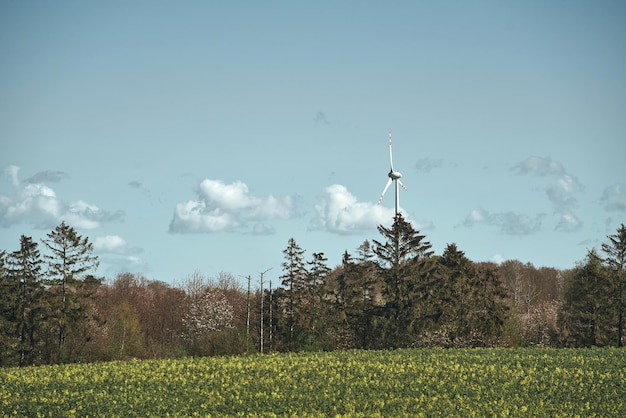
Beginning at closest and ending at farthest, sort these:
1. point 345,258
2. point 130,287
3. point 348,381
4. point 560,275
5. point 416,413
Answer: point 416,413, point 348,381, point 345,258, point 130,287, point 560,275

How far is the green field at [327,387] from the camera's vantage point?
1056 inches

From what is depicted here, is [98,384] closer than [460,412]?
No

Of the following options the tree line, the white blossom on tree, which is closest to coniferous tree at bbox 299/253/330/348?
the tree line

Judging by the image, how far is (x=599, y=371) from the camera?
35875 mm

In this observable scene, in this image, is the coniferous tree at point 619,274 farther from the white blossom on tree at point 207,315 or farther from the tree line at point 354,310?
the white blossom on tree at point 207,315

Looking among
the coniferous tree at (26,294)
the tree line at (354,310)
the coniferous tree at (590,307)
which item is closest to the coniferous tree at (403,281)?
the tree line at (354,310)

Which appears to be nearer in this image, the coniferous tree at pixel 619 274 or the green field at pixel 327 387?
the green field at pixel 327 387

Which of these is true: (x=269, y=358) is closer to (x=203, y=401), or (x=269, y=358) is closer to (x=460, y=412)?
(x=203, y=401)

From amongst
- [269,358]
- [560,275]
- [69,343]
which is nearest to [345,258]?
[69,343]

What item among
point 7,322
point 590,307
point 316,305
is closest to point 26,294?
point 7,322

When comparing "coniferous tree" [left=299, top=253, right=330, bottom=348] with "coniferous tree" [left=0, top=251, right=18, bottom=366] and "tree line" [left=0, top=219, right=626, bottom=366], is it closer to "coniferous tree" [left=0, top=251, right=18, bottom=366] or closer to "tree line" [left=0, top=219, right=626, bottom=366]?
"tree line" [left=0, top=219, right=626, bottom=366]

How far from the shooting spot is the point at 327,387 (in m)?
30.2

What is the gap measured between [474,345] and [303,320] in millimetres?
14450

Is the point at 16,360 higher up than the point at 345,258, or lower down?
lower down
